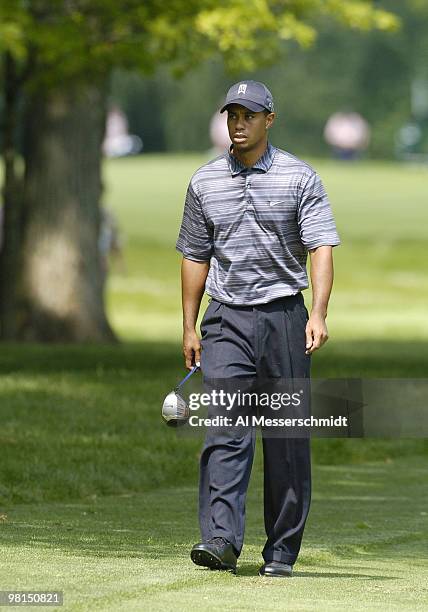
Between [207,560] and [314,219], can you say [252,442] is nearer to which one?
[207,560]

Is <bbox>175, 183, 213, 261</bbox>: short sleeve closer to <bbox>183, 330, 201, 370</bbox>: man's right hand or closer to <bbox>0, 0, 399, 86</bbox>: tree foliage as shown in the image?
<bbox>183, 330, 201, 370</bbox>: man's right hand

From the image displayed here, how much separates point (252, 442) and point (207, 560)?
20.9 inches

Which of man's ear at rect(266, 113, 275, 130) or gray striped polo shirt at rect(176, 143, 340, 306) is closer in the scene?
gray striped polo shirt at rect(176, 143, 340, 306)

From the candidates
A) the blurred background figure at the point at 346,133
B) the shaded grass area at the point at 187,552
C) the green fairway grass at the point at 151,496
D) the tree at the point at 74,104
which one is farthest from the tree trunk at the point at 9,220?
the blurred background figure at the point at 346,133

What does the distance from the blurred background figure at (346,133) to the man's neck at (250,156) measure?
100231 millimetres

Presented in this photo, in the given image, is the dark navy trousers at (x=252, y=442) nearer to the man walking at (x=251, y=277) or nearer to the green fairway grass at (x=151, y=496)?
the man walking at (x=251, y=277)

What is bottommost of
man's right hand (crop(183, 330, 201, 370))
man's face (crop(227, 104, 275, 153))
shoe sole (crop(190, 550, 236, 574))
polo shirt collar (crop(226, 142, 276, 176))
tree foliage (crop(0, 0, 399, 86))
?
shoe sole (crop(190, 550, 236, 574))

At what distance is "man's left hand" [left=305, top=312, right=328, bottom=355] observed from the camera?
7312 mm

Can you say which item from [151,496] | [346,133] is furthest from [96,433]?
[346,133]

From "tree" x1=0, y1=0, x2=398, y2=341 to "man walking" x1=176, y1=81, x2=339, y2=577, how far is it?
11.2 m

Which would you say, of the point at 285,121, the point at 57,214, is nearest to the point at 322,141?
the point at 285,121

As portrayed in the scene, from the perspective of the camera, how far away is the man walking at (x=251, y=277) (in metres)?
7.38

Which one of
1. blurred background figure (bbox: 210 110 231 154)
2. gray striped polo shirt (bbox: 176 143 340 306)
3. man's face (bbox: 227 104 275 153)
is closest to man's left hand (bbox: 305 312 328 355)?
gray striped polo shirt (bbox: 176 143 340 306)

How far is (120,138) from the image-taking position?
107875mm
